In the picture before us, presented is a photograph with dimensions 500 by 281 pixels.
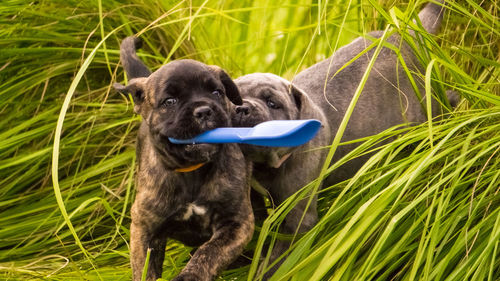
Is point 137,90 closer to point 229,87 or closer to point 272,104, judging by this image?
point 229,87

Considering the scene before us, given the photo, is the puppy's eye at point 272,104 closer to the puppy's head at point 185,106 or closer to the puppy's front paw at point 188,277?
the puppy's head at point 185,106

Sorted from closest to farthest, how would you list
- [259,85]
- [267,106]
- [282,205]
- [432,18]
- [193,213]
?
1. [193,213]
2. [282,205]
3. [267,106]
4. [259,85]
5. [432,18]

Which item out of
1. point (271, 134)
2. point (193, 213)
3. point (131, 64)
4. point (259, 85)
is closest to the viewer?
point (271, 134)

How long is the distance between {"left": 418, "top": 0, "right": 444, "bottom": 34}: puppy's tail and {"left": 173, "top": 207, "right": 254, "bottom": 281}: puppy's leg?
6.13ft

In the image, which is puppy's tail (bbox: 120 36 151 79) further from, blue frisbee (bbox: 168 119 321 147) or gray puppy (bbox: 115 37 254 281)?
blue frisbee (bbox: 168 119 321 147)

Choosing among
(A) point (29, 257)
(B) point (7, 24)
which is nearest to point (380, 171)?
(A) point (29, 257)

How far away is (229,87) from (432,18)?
5.62 ft

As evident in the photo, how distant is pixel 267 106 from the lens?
4.28 metres

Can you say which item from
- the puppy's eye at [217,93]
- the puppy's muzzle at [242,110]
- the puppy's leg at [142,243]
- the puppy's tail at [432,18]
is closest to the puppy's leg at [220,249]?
the puppy's leg at [142,243]

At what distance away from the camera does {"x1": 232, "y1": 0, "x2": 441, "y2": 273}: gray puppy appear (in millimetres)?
4238

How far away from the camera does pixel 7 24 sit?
5.48 m

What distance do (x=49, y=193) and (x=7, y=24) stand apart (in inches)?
46.9

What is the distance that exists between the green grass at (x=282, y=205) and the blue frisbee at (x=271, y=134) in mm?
390

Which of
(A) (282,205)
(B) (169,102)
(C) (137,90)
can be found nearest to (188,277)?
(A) (282,205)
